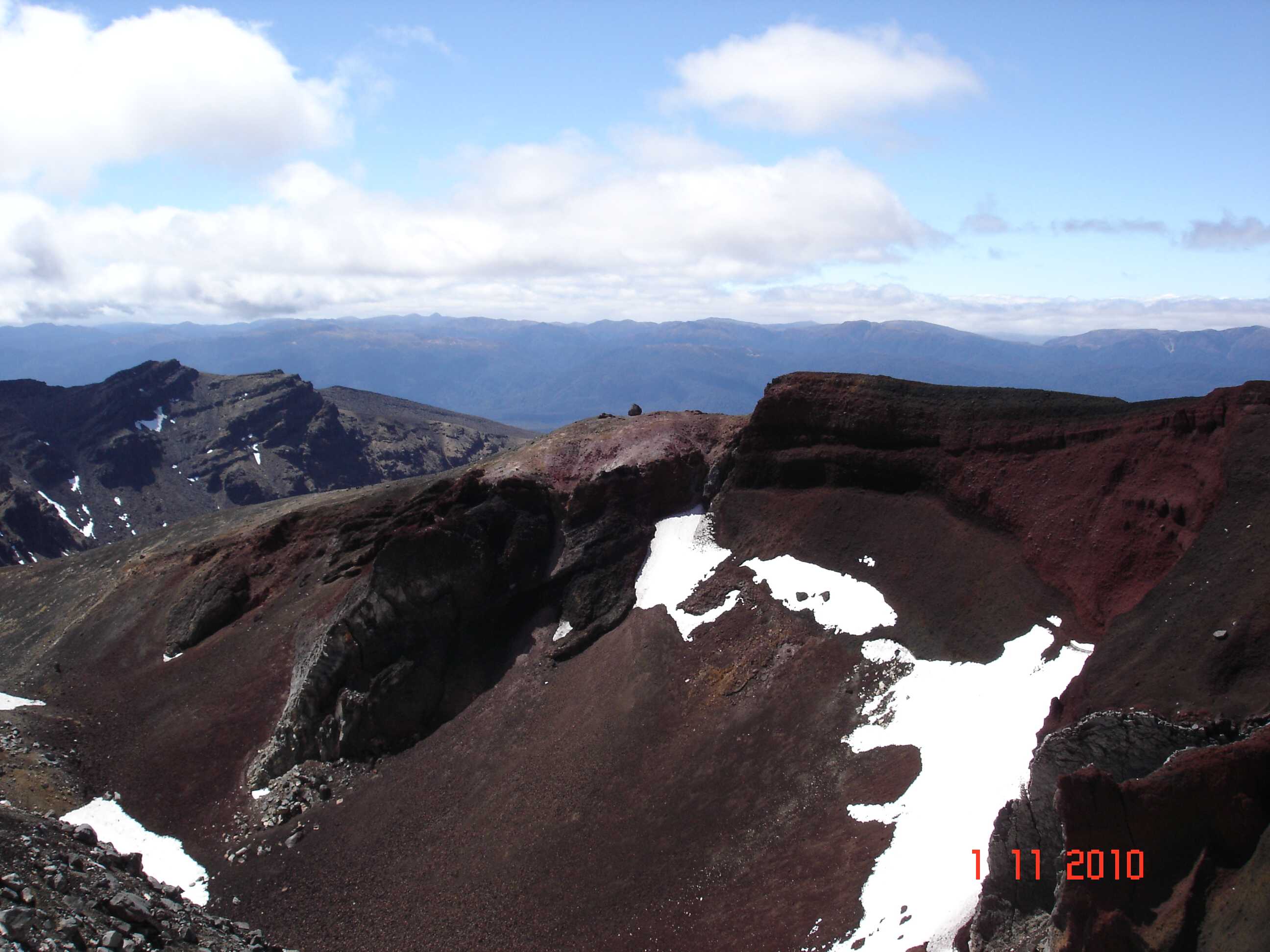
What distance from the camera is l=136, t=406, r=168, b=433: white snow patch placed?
168m

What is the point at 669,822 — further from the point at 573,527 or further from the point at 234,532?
the point at 234,532

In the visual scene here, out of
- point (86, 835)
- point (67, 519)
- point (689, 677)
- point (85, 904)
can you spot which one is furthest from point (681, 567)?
point (67, 519)

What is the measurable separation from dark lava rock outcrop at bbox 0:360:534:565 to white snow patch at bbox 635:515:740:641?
12178 centimetres

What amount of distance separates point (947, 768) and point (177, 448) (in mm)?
178614

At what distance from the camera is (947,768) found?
18359mm

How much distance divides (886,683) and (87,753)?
33.3 metres

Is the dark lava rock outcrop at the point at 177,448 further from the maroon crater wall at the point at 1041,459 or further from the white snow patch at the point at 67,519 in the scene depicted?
the maroon crater wall at the point at 1041,459

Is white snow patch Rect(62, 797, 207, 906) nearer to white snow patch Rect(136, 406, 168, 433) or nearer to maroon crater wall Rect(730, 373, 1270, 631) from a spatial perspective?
maroon crater wall Rect(730, 373, 1270, 631)

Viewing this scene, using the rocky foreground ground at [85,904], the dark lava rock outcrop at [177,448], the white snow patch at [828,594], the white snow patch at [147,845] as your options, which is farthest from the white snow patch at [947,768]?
the dark lava rock outcrop at [177,448]

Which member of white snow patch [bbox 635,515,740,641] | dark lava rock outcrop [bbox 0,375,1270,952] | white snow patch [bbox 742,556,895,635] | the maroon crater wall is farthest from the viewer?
white snow patch [bbox 635,515,740,641]

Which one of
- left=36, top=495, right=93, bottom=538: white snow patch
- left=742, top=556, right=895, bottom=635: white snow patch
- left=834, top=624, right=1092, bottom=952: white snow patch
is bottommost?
left=36, top=495, right=93, bottom=538: white snow patch

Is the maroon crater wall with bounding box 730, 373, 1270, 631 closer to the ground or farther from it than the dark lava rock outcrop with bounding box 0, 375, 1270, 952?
farther from it

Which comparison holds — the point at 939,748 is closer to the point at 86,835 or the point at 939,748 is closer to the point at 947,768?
the point at 947,768

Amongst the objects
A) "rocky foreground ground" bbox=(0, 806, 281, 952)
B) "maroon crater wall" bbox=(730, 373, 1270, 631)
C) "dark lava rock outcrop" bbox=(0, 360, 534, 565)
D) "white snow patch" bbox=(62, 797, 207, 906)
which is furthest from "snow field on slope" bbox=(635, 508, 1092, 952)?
"dark lava rock outcrop" bbox=(0, 360, 534, 565)
